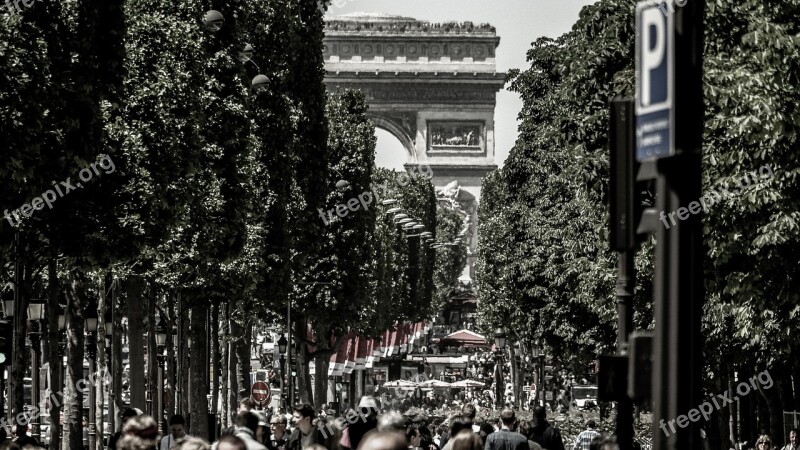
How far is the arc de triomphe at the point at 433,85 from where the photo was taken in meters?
150

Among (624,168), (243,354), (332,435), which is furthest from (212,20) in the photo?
(243,354)

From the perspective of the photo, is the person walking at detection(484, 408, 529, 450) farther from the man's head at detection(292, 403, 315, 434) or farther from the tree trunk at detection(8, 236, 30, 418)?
the tree trunk at detection(8, 236, 30, 418)

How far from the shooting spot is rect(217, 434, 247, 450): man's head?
1155 centimetres

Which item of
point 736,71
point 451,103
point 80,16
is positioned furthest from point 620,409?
point 451,103

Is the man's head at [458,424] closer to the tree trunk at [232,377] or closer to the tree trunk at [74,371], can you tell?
the tree trunk at [74,371]

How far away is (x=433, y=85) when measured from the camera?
152m

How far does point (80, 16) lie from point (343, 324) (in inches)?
1504

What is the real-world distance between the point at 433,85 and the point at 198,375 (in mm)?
115296

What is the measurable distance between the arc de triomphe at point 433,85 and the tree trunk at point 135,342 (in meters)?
113

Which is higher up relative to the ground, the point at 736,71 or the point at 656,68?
the point at 736,71

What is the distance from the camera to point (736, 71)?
23.1m

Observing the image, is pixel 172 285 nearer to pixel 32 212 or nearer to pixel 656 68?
pixel 32 212

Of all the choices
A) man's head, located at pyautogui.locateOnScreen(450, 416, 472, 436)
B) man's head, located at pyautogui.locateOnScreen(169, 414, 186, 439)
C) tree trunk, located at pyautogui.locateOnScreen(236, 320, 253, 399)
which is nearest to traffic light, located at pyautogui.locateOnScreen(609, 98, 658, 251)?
man's head, located at pyautogui.locateOnScreen(450, 416, 472, 436)

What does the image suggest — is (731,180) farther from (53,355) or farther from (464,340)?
(464,340)
